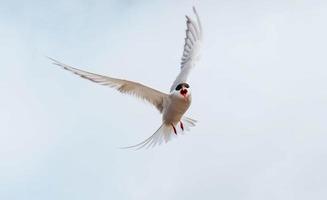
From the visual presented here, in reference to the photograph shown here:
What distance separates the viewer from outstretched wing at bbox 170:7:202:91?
60.0ft

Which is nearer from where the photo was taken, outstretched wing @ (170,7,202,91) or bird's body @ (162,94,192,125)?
bird's body @ (162,94,192,125)

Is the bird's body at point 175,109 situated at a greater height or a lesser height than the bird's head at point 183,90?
lesser

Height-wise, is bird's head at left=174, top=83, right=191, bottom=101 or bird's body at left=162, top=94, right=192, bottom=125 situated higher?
bird's head at left=174, top=83, right=191, bottom=101

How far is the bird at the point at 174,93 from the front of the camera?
1691cm

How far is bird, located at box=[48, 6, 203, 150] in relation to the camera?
1691 centimetres

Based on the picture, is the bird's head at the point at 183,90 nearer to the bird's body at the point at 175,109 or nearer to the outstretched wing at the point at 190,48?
the bird's body at the point at 175,109

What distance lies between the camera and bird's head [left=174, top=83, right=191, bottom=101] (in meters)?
16.8

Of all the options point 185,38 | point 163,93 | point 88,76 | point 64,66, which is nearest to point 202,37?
point 185,38

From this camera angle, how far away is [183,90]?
55.6 ft

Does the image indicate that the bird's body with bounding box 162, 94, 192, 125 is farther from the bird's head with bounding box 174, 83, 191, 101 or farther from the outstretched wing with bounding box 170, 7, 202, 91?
the outstretched wing with bounding box 170, 7, 202, 91

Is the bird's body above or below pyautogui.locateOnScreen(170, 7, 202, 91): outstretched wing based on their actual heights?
below

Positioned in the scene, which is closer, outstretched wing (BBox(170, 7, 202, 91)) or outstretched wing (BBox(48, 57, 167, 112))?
outstretched wing (BBox(48, 57, 167, 112))

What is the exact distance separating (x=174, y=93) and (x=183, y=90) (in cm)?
43

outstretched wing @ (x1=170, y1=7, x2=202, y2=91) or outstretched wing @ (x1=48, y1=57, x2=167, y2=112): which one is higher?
outstretched wing @ (x1=170, y1=7, x2=202, y2=91)
